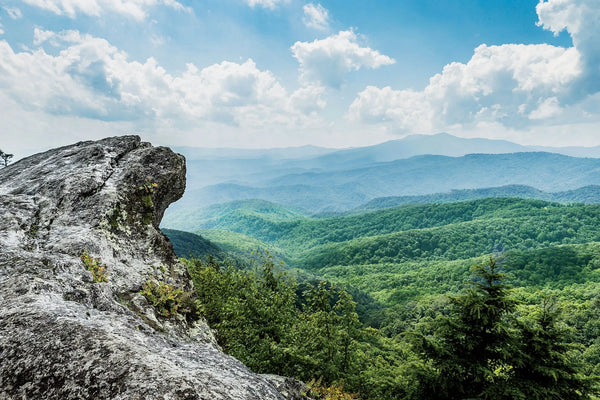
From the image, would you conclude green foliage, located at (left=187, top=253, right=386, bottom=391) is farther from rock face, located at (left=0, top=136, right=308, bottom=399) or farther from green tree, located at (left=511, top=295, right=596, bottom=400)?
green tree, located at (left=511, top=295, right=596, bottom=400)

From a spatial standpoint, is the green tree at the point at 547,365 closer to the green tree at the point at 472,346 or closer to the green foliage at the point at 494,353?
the green foliage at the point at 494,353

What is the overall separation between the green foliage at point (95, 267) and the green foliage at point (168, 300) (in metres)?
0.99

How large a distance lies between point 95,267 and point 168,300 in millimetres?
1933

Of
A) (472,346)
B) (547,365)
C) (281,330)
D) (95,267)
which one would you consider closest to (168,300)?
(95,267)

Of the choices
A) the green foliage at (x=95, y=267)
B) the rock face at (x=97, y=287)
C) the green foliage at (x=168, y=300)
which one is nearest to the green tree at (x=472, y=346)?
the rock face at (x=97, y=287)

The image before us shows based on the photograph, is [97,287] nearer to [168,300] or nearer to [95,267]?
[95,267]

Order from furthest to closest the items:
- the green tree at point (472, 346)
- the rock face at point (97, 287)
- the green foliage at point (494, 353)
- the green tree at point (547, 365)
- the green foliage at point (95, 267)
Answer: the green tree at point (472, 346), the green foliage at point (494, 353), the green tree at point (547, 365), the green foliage at point (95, 267), the rock face at point (97, 287)

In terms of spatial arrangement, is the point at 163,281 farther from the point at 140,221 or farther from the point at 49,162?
the point at 49,162

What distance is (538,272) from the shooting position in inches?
5984

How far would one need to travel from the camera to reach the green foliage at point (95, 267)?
7045mm

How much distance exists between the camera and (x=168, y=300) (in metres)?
8.31

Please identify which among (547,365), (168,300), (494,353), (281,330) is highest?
(168,300)

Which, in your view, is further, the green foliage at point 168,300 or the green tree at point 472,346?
the green tree at point 472,346

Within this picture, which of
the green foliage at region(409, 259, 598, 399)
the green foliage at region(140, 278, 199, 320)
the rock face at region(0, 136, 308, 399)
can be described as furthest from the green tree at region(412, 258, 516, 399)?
the green foliage at region(140, 278, 199, 320)
